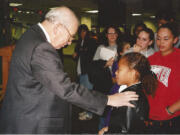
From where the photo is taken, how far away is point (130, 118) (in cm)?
122

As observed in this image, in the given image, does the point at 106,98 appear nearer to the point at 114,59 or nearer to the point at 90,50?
the point at 114,59

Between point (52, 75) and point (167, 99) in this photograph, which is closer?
point (52, 75)

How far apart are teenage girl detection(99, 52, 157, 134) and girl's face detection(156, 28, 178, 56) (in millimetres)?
308

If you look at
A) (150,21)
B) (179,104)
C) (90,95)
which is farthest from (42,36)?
(150,21)

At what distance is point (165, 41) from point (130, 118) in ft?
2.64

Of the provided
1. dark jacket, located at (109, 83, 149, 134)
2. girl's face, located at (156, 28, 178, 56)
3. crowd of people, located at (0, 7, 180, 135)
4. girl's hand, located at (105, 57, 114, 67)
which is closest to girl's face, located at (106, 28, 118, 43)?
girl's hand, located at (105, 57, 114, 67)

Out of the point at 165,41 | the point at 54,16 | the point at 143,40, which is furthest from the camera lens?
the point at 143,40

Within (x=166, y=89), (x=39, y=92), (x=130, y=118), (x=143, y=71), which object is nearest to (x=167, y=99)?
(x=166, y=89)

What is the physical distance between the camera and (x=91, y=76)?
2895 millimetres

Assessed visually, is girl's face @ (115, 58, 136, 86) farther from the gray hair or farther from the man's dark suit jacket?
the gray hair

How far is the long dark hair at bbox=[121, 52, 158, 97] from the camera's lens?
1.40 m

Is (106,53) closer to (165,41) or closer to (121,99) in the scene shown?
(165,41)

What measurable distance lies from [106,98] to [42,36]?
52 cm

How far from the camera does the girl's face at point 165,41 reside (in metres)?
1.64
